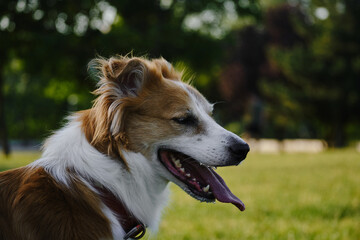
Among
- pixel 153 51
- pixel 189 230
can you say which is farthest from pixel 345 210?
pixel 153 51

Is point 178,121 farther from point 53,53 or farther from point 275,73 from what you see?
point 275,73

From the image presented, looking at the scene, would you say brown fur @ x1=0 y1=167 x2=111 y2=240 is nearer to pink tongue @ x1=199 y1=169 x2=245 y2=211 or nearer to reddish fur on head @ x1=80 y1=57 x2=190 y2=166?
reddish fur on head @ x1=80 y1=57 x2=190 y2=166

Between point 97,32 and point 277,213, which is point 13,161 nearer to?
point 97,32

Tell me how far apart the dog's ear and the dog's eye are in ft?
1.31

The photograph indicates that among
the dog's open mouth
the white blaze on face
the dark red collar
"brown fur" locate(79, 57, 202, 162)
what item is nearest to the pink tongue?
the dog's open mouth

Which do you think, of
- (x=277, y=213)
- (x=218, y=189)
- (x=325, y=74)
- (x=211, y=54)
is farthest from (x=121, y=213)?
(x=325, y=74)

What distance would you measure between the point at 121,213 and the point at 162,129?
2.34 ft

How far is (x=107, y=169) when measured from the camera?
115 inches

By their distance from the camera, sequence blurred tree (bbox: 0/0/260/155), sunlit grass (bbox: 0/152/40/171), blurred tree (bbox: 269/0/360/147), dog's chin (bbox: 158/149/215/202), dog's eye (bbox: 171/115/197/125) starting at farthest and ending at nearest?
1. blurred tree (bbox: 269/0/360/147)
2. blurred tree (bbox: 0/0/260/155)
3. sunlit grass (bbox: 0/152/40/171)
4. dog's eye (bbox: 171/115/197/125)
5. dog's chin (bbox: 158/149/215/202)

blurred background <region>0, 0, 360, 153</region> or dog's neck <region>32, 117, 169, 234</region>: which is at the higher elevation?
dog's neck <region>32, 117, 169, 234</region>

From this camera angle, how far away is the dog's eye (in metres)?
3.29

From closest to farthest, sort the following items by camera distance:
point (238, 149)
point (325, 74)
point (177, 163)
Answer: point (238, 149) < point (177, 163) < point (325, 74)

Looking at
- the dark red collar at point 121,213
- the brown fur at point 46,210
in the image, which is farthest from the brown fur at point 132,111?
the brown fur at point 46,210

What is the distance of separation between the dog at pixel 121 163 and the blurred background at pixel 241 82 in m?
0.56
